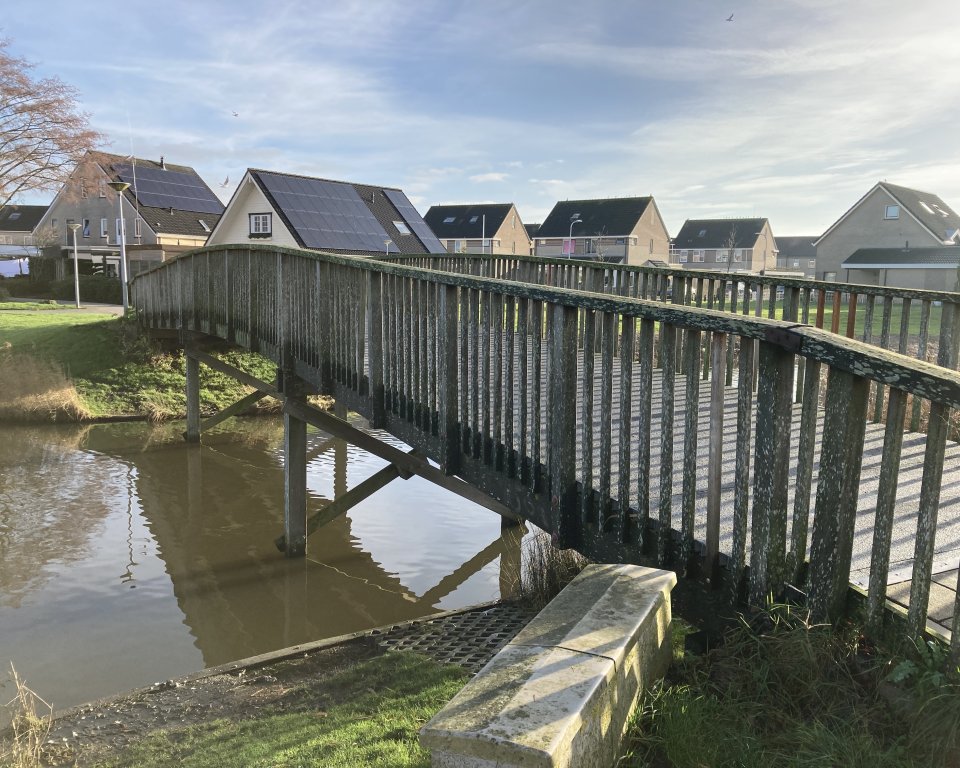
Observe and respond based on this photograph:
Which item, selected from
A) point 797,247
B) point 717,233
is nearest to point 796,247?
point 797,247

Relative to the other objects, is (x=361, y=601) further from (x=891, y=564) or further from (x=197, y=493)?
(x=891, y=564)

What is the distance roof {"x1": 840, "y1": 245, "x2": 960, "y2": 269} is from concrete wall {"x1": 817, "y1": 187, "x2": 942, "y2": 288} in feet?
4.19

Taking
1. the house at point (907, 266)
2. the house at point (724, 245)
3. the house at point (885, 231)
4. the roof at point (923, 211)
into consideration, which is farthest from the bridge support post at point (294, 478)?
the house at point (724, 245)

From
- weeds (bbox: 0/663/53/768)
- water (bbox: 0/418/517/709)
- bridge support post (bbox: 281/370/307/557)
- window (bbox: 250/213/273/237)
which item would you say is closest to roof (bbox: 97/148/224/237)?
window (bbox: 250/213/273/237)

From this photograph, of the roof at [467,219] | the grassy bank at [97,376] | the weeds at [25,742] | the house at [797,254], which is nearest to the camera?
the weeds at [25,742]

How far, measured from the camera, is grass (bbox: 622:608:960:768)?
2520 mm

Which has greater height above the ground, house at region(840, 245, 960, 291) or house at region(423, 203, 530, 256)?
house at region(423, 203, 530, 256)

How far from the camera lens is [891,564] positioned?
339 cm

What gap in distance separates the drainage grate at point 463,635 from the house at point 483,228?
60837mm

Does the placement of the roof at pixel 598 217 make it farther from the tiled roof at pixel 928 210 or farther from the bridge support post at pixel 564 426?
the bridge support post at pixel 564 426

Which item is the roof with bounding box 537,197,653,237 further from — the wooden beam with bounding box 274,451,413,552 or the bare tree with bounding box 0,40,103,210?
the wooden beam with bounding box 274,451,413,552

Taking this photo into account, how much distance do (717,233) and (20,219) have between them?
71238 millimetres

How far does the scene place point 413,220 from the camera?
40.3 m

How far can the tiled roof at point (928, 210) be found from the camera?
4619 centimetres
